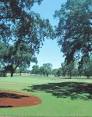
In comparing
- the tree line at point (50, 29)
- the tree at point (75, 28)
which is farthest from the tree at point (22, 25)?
the tree at point (75, 28)

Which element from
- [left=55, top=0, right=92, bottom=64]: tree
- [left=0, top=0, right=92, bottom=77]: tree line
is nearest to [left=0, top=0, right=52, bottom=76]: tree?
[left=0, top=0, right=92, bottom=77]: tree line

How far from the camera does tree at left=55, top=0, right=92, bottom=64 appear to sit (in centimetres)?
4919

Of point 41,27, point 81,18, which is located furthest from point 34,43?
point 81,18

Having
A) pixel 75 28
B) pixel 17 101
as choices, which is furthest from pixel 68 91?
pixel 17 101

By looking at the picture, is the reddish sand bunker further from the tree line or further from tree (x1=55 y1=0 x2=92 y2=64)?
tree (x1=55 y1=0 x2=92 y2=64)

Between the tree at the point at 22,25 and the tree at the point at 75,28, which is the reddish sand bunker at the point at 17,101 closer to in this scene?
the tree at the point at 22,25

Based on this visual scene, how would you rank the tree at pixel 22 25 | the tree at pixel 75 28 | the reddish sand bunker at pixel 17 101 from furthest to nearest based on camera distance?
the tree at pixel 75 28, the tree at pixel 22 25, the reddish sand bunker at pixel 17 101

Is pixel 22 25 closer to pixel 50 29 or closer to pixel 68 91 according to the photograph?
pixel 50 29

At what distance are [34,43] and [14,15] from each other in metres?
3.58

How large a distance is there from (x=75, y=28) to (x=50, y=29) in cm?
1238

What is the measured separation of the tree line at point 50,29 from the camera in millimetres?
37156

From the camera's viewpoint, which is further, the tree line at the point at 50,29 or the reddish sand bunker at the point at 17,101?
the tree line at the point at 50,29

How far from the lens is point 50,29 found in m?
38.6

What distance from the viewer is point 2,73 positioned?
119375 mm
